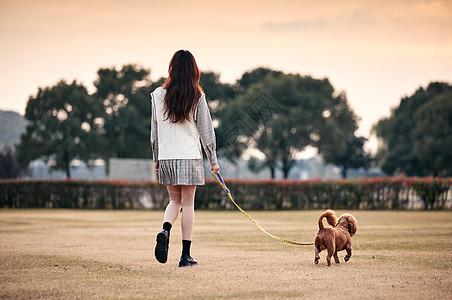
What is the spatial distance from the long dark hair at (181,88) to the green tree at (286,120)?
143ft

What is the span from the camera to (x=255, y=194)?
23656mm

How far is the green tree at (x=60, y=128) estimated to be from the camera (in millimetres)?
54062

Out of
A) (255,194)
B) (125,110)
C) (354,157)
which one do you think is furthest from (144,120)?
(354,157)

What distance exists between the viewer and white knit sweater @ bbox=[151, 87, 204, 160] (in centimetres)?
633

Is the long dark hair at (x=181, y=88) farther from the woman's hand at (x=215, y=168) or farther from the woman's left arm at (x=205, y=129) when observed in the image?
the woman's hand at (x=215, y=168)

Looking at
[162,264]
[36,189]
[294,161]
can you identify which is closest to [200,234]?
[162,264]

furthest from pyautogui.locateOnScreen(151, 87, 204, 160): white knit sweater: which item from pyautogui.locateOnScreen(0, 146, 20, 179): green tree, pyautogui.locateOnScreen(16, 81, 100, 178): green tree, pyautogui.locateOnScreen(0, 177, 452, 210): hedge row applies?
pyautogui.locateOnScreen(0, 146, 20, 179): green tree

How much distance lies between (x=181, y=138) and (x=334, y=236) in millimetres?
1934

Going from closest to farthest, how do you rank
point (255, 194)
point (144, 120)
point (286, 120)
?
point (255, 194) < point (286, 120) < point (144, 120)

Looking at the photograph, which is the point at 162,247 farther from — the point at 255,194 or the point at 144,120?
the point at 144,120

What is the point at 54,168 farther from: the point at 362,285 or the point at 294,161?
the point at 362,285

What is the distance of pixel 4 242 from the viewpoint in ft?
31.9

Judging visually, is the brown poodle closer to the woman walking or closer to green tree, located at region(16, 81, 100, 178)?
the woman walking

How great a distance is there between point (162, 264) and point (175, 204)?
702 mm
